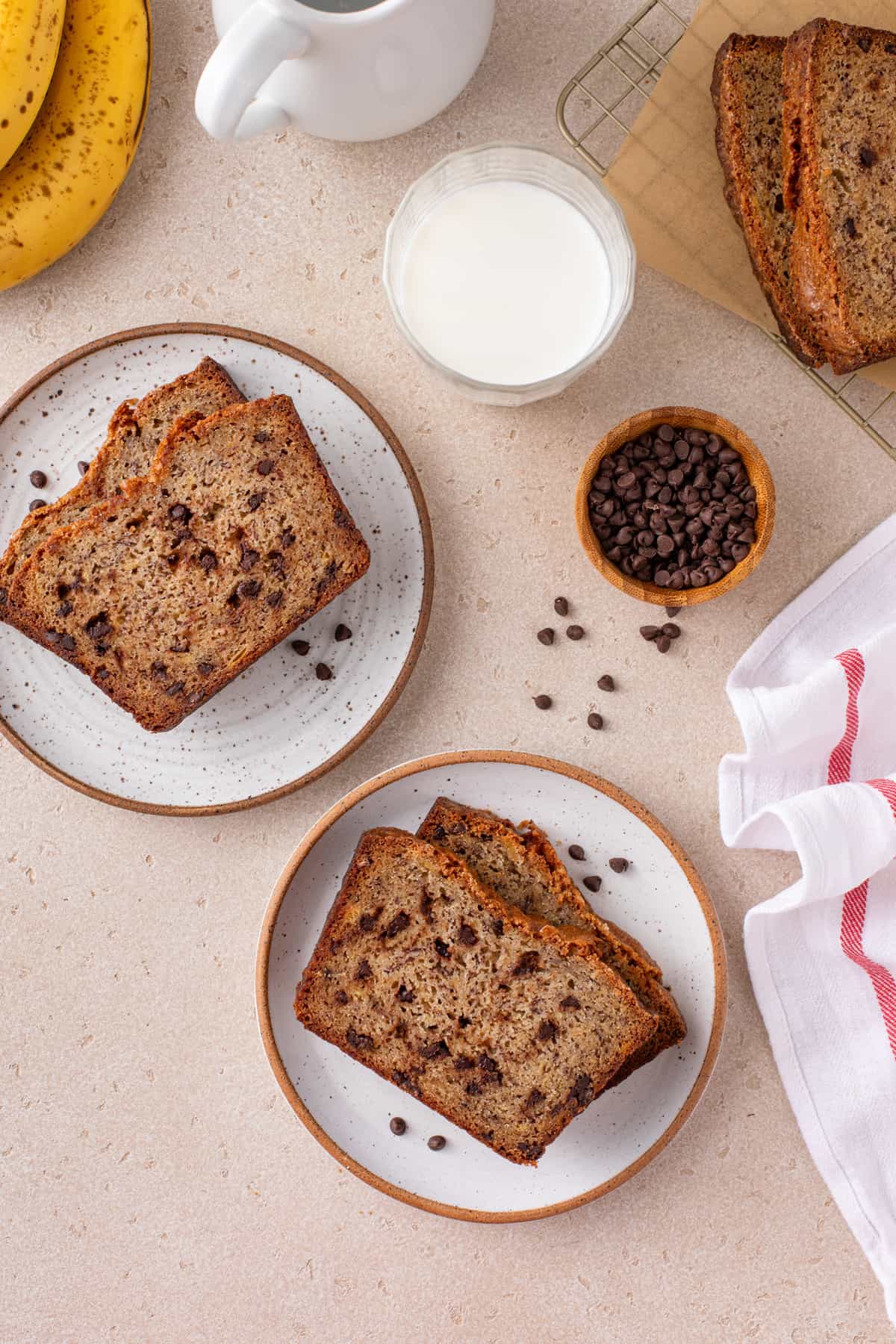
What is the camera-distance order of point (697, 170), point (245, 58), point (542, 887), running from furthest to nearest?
point (542, 887), point (697, 170), point (245, 58)

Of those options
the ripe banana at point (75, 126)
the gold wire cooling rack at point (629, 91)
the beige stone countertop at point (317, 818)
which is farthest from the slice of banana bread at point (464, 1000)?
the ripe banana at point (75, 126)

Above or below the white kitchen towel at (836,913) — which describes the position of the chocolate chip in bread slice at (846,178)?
above

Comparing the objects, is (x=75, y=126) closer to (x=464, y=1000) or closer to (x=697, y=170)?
(x=697, y=170)

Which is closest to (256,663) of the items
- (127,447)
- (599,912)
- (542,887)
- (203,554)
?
(203,554)

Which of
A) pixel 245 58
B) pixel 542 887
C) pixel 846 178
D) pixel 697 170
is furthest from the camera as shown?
pixel 542 887

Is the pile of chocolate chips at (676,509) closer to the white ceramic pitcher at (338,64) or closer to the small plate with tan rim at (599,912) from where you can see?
the small plate with tan rim at (599,912)

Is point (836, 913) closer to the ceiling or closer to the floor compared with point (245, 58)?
closer to the floor

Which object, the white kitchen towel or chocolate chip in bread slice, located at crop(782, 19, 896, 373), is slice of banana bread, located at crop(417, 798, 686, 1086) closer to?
the white kitchen towel
